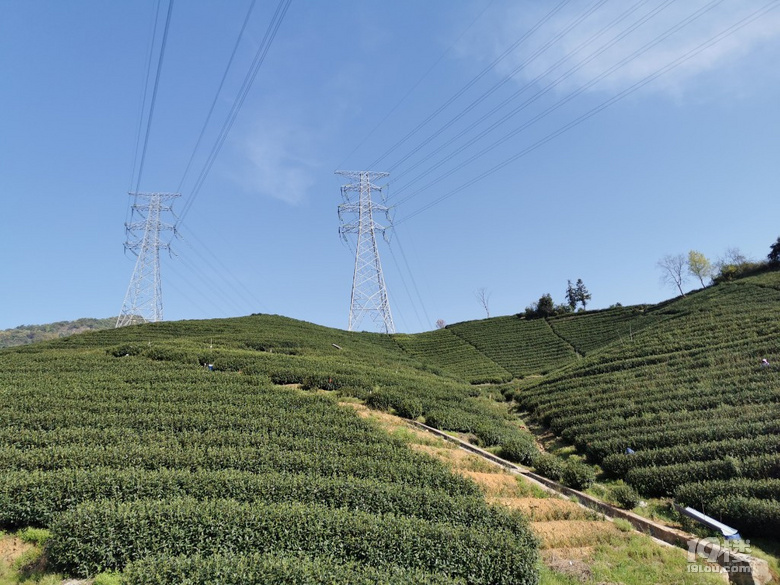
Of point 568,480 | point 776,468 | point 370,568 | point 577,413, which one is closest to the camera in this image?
point 370,568

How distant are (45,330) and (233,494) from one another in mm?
169961

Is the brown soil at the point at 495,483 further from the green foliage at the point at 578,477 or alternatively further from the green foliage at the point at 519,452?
the green foliage at the point at 519,452

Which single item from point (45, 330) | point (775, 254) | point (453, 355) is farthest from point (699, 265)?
point (45, 330)

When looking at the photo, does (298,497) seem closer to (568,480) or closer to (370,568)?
(370,568)

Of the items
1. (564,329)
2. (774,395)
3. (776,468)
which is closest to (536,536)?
(776,468)

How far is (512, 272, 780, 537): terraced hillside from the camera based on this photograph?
13047 millimetres

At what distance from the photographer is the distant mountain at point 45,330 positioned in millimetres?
121812

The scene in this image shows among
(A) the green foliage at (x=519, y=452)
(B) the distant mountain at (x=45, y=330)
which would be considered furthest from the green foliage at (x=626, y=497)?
(B) the distant mountain at (x=45, y=330)

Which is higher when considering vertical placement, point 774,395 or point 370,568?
point 774,395

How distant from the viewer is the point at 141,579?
7.68 m

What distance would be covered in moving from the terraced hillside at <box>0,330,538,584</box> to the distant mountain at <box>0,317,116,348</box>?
117350mm

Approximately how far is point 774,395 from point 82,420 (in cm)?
2900

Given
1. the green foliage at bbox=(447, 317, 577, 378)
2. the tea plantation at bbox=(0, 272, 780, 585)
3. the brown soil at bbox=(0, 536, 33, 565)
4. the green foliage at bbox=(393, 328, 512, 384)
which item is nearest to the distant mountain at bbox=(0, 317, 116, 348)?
the green foliage at bbox=(393, 328, 512, 384)

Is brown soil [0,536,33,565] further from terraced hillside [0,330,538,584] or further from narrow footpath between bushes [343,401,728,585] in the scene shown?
narrow footpath between bushes [343,401,728,585]
